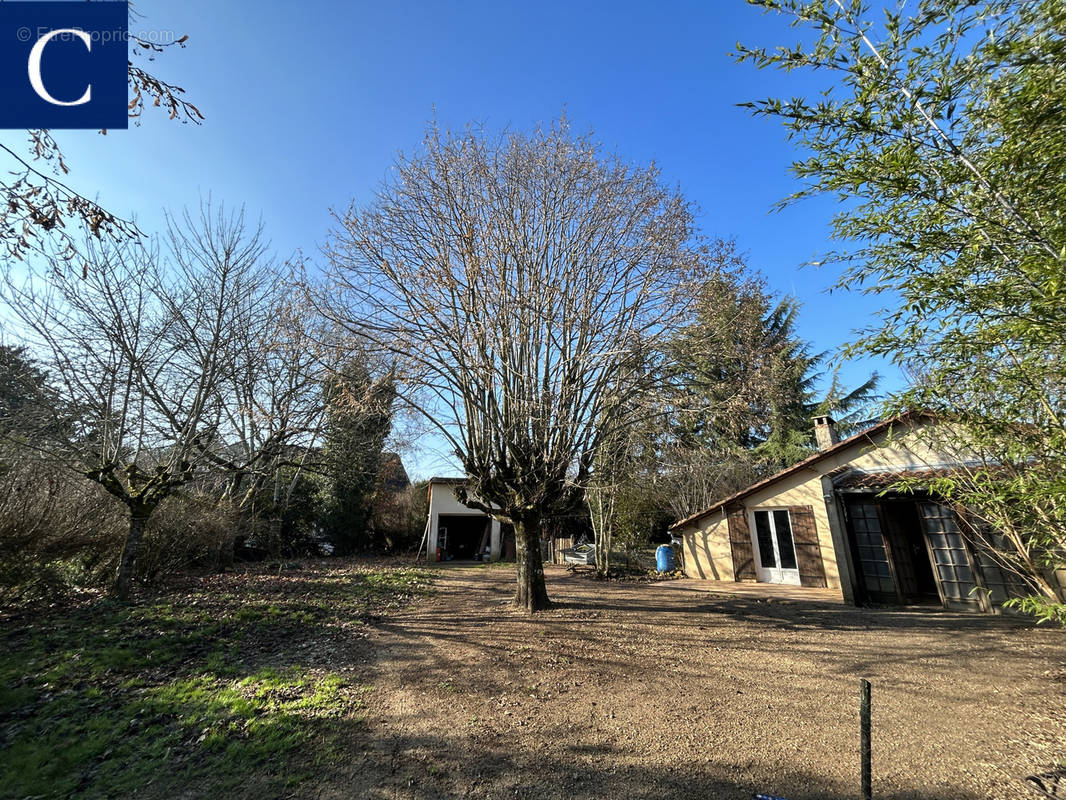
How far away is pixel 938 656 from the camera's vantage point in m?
6.11

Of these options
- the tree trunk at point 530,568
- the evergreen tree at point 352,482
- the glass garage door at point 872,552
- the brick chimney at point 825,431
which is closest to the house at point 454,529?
the evergreen tree at point 352,482

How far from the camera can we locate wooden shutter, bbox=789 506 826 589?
39.1 ft

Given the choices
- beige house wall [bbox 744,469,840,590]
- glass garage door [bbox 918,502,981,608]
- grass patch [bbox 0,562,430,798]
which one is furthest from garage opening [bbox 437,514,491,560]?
glass garage door [bbox 918,502,981,608]

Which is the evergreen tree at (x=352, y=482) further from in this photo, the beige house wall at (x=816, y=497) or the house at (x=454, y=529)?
the beige house wall at (x=816, y=497)

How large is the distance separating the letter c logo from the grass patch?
531cm

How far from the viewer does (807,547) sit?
1215 centimetres

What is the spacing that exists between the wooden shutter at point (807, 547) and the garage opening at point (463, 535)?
44.3 feet

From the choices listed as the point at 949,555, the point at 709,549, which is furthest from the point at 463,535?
the point at 949,555

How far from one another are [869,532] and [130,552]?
1626cm

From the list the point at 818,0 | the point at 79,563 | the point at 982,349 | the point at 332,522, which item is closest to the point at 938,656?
the point at 982,349

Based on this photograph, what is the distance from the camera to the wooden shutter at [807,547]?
→ 1191 cm

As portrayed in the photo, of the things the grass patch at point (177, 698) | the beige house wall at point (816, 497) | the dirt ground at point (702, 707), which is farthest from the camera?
the beige house wall at point (816, 497)

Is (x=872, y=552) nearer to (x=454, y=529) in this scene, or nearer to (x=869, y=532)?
(x=869, y=532)
